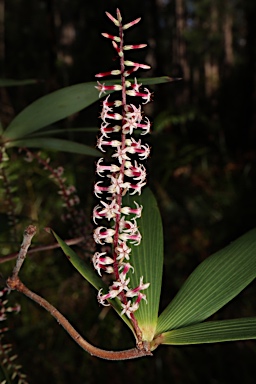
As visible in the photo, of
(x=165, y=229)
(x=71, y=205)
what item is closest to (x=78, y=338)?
(x=71, y=205)

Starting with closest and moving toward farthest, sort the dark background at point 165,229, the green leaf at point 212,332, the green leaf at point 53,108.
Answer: the green leaf at point 212,332
the green leaf at point 53,108
the dark background at point 165,229

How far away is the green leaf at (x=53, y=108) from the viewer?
659mm

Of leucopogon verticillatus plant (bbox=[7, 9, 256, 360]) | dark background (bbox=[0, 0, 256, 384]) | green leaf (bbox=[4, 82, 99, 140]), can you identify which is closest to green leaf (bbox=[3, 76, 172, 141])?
green leaf (bbox=[4, 82, 99, 140])

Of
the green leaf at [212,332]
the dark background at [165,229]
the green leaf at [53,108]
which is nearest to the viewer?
the green leaf at [212,332]

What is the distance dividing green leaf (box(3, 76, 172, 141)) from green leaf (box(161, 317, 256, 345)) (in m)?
0.35

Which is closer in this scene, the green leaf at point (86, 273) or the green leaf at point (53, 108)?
the green leaf at point (86, 273)

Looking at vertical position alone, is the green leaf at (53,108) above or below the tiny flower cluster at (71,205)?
above

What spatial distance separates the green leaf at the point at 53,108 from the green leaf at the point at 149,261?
0.52 feet

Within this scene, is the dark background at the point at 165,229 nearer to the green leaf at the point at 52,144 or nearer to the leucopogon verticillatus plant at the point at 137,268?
the green leaf at the point at 52,144

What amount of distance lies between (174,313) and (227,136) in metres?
2.65

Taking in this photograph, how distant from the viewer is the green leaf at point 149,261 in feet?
1.52

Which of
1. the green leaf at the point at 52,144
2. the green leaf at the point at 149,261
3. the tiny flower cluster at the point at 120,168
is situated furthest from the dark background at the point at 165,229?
the tiny flower cluster at the point at 120,168

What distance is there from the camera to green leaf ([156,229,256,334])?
466 millimetres

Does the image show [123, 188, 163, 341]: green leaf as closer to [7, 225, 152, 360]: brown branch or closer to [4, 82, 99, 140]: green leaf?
[7, 225, 152, 360]: brown branch
